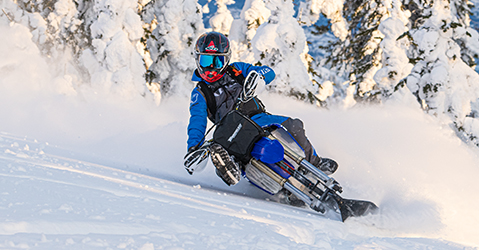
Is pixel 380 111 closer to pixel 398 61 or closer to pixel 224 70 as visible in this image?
pixel 398 61

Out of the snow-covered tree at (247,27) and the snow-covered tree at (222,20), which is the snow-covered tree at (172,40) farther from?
the snow-covered tree at (247,27)

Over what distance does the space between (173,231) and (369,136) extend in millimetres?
4814

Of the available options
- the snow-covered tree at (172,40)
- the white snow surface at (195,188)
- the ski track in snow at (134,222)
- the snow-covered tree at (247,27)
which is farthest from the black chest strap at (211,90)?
the snow-covered tree at (172,40)

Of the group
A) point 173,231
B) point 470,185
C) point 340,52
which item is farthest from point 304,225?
point 340,52

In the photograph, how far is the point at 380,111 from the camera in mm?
6953

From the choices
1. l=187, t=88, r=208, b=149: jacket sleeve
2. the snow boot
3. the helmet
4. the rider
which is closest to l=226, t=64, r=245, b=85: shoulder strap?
the rider

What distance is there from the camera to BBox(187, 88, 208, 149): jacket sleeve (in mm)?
4036

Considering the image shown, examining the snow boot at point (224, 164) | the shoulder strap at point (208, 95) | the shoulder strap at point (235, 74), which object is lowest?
the snow boot at point (224, 164)

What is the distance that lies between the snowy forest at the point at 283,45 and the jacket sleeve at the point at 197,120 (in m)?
6.08

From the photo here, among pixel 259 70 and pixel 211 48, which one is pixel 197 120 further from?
pixel 259 70

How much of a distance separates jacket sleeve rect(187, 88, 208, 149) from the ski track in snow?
1115 millimetres

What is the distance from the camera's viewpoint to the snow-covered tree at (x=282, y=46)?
9906 mm

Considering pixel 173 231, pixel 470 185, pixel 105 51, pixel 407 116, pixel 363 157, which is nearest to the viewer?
pixel 173 231

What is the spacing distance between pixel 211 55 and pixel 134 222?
2809mm
